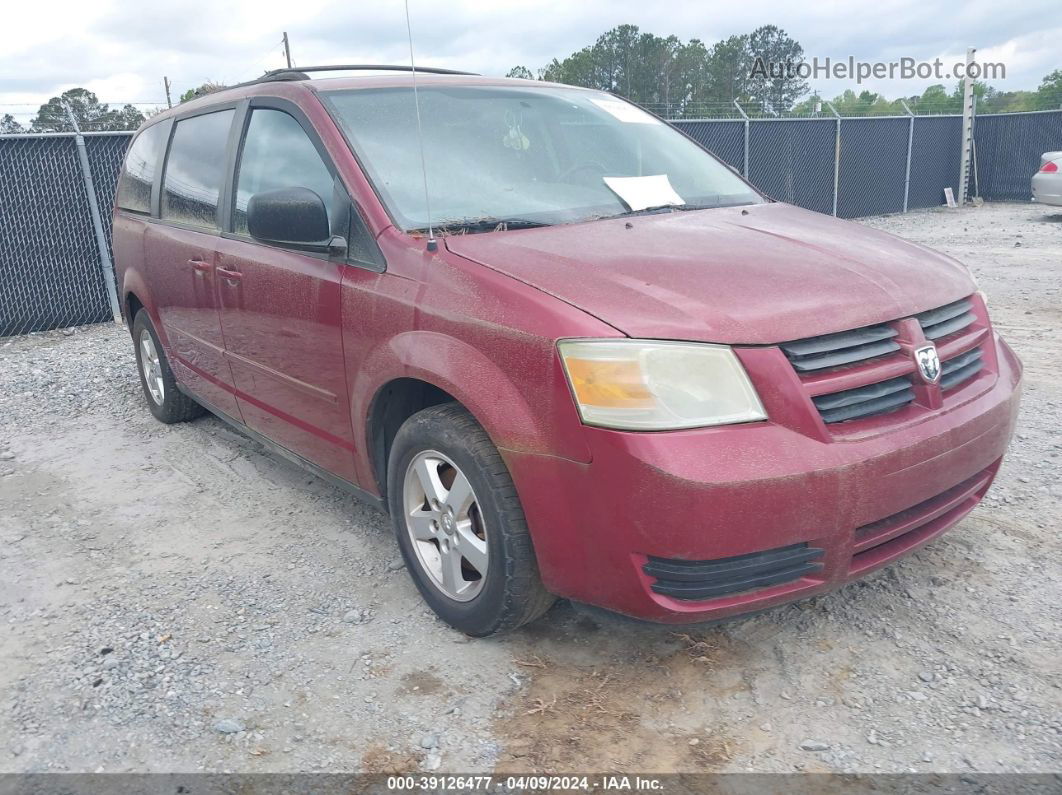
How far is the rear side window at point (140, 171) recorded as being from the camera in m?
4.99

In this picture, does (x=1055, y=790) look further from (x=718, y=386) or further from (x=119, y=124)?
(x=119, y=124)

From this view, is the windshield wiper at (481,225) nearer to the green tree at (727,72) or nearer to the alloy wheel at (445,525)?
the alloy wheel at (445,525)

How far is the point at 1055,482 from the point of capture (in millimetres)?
3898

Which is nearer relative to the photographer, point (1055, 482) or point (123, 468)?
point (1055, 482)

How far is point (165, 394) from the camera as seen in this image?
5.34 meters

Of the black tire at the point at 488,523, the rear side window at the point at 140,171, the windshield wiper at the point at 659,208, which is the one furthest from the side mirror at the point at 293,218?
the rear side window at the point at 140,171

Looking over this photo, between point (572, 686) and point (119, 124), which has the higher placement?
point (119, 124)

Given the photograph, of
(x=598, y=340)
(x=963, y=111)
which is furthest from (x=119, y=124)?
(x=963, y=111)

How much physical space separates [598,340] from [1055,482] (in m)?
2.70

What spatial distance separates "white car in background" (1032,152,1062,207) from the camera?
13.8 meters

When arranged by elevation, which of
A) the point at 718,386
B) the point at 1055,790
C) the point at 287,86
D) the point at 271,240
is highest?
the point at 287,86

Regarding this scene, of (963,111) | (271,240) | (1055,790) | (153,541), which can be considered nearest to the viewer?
(1055,790)

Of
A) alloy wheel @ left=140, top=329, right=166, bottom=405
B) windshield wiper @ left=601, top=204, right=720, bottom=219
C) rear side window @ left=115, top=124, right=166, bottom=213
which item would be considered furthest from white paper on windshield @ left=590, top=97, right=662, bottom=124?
alloy wheel @ left=140, top=329, right=166, bottom=405

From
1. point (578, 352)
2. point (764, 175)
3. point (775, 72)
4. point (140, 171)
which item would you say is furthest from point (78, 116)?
point (775, 72)
